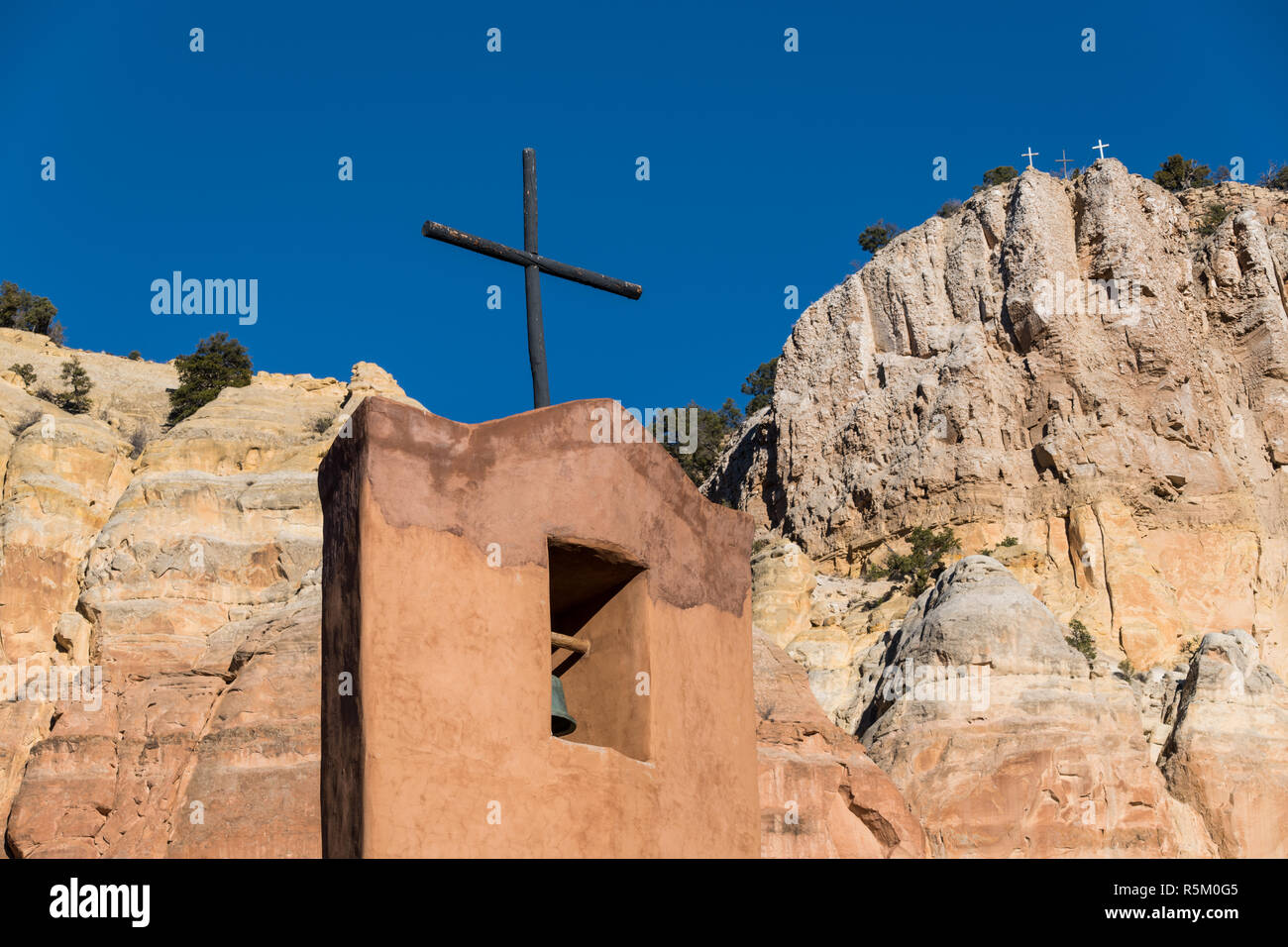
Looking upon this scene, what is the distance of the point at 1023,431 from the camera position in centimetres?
4788

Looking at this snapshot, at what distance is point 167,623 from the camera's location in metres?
33.9

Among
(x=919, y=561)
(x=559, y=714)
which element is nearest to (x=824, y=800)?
(x=559, y=714)

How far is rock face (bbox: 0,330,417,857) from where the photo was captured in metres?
25.5

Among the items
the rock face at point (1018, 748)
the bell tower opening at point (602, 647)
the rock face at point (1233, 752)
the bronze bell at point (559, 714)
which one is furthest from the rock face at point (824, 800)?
the bronze bell at point (559, 714)

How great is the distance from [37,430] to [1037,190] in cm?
2894

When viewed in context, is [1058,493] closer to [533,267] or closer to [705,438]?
[705,438]

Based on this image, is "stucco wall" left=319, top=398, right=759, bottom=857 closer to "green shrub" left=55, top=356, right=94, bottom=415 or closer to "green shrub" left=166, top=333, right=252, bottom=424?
"green shrub" left=166, top=333, right=252, bottom=424

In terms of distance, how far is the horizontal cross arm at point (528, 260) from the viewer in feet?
35.7

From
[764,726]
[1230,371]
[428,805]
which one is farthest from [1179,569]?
[428,805]

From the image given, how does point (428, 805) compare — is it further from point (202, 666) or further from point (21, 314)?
point (21, 314)
